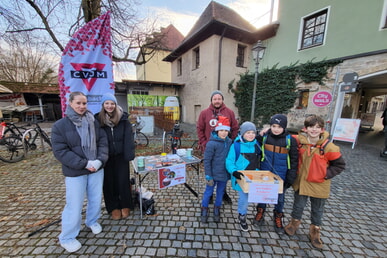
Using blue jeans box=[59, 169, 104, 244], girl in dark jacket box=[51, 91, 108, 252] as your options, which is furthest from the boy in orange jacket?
blue jeans box=[59, 169, 104, 244]

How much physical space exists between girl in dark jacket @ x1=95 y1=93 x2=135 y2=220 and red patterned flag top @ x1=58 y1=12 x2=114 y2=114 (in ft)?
2.26

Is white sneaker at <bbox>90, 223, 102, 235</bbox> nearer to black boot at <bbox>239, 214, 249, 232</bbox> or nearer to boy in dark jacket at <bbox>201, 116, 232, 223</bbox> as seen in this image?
boy in dark jacket at <bbox>201, 116, 232, 223</bbox>

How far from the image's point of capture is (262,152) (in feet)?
7.36

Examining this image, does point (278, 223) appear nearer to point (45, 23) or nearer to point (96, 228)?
point (96, 228)

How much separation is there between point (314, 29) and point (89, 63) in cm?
1153

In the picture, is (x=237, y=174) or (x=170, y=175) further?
(x=170, y=175)

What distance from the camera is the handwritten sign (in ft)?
8.00

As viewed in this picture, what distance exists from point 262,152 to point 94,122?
7.81 ft

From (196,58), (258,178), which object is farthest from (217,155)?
(196,58)

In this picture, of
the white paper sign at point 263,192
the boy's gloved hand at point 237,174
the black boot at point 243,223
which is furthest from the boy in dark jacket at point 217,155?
the white paper sign at point 263,192

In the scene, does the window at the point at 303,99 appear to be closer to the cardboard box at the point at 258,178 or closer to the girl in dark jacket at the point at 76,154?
the cardboard box at the point at 258,178

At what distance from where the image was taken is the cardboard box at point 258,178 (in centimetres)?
189

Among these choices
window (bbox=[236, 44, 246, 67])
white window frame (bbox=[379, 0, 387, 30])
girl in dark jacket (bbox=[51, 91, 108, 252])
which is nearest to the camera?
girl in dark jacket (bbox=[51, 91, 108, 252])

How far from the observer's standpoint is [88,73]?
8.31 ft
